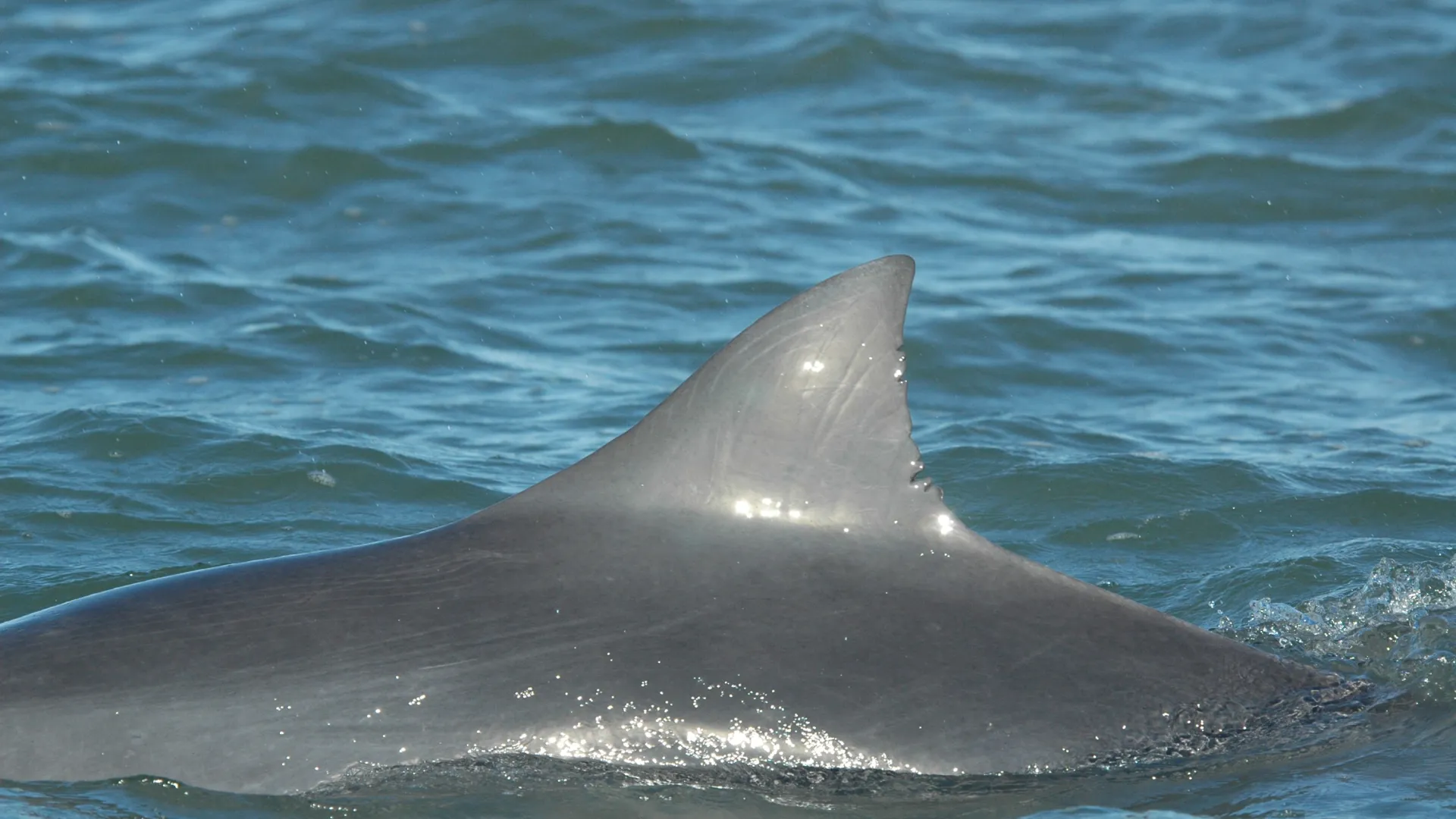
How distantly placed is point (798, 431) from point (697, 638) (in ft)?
2.10

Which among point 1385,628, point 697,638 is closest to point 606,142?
point 1385,628

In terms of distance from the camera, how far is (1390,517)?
28.8 ft

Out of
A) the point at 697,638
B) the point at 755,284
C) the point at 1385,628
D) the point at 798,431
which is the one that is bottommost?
the point at 755,284

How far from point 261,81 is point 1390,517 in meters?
10.7

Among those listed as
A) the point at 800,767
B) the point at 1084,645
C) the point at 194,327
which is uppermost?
the point at 1084,645

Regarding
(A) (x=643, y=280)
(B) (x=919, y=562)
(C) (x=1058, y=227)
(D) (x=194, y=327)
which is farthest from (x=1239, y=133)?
(B) (x=919, y=562)

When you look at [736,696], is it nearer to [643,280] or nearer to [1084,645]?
[1084,645]

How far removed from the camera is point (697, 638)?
15.9 feet

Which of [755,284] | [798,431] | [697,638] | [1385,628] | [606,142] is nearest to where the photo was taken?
[697,638]

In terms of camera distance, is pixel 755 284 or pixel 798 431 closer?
pixel 798 431

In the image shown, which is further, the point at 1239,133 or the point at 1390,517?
the point at 1239,133

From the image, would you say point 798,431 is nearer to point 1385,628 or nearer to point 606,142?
point 1385,628

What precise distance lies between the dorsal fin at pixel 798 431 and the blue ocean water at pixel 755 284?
2.53 ft

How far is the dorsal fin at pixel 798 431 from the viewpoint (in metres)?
4.95
